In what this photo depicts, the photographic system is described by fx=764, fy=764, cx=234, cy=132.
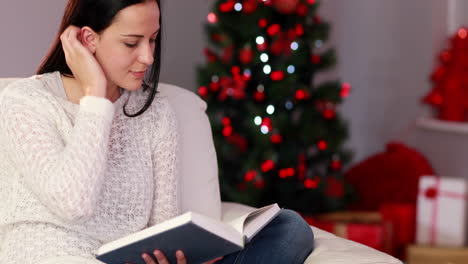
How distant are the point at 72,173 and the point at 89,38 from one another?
1.21 ft

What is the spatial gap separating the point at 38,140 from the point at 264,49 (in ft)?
5.82

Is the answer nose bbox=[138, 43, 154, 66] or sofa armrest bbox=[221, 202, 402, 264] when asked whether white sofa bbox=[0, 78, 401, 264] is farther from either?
nose bbox=[138, 43, 154, 66]

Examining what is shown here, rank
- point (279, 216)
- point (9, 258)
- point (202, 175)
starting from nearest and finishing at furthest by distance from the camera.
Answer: point (9, 258) → point (279, 216) → point (202, 175)

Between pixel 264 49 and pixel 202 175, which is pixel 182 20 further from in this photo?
pixel 202 175

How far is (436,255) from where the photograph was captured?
3.11m

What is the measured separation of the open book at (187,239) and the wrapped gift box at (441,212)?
1.84m

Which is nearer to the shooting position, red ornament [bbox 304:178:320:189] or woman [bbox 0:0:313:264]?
woman [bbox 0:0:313:264]

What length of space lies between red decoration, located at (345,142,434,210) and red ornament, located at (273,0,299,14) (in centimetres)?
100

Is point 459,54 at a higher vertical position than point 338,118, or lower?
higher

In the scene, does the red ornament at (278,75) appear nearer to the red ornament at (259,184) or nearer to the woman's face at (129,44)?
the red ornament at (259,184)

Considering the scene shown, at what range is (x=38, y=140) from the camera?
1.57 m

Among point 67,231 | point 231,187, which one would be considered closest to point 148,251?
point 67,231

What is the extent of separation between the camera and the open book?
1378 millimetres

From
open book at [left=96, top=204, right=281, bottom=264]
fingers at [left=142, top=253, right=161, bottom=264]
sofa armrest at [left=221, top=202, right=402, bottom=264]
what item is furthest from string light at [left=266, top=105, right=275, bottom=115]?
fingers at [left=142, top=253, right=161, bottom=264]
